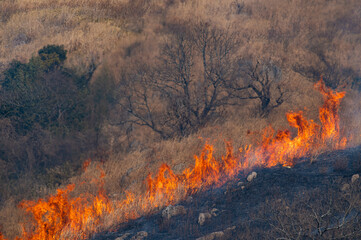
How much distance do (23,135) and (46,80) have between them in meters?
2.52

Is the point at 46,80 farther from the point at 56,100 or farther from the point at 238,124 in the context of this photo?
the point at 238,124

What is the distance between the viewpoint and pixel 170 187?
8703mm

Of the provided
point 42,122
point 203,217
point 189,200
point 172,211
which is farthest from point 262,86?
point 203,217

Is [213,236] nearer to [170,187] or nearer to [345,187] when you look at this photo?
[170,187]

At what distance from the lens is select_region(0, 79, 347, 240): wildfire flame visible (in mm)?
7758

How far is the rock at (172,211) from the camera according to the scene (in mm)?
7378

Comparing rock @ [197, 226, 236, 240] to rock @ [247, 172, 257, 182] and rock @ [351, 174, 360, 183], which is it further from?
rock @ [351, 174, 360, 183]

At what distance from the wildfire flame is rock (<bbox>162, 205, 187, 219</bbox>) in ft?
2.15

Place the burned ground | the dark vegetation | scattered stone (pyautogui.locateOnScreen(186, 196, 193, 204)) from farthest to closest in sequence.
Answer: the dark vegetation < scattered stone (pyautogui.locateOnScreen(186, 196, 193, 204)) < the burned ground

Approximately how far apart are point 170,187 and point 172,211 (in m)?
1.31

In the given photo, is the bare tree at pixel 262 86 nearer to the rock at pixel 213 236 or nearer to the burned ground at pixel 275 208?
the burned ground at pixel 275 208

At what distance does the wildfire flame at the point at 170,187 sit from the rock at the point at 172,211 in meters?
0.66

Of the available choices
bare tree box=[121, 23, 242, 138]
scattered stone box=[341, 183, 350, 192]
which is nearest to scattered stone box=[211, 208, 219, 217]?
scattered stone box=[341, 183, 350, 192]

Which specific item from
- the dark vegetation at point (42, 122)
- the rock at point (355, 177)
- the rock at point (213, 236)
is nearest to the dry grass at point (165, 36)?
the dark vegetation at point (42, 122)
